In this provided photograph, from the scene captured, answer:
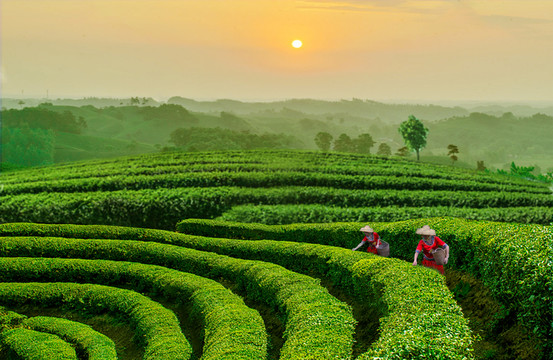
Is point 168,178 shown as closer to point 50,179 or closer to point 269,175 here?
A: point 269,175

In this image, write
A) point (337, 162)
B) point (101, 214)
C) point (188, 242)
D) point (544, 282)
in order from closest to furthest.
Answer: point (544, 282), point (188, 242), point (101, 214), point (337, 162)

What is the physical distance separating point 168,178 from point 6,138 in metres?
55.7

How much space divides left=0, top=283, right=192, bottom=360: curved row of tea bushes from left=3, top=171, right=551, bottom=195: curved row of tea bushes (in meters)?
13.6

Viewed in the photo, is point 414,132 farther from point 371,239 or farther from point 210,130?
point 210,130

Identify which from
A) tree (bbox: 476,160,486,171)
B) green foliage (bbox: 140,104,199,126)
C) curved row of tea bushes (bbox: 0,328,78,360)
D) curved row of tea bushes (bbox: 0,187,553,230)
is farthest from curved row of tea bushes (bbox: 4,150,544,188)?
green foliage (bbox: 140,104,199,126)

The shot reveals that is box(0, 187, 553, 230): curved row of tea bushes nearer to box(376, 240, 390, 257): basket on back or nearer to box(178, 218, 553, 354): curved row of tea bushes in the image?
box(178, 218, 553, 354): curved row of tea bushes

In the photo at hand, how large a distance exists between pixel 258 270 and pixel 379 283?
4300 mm

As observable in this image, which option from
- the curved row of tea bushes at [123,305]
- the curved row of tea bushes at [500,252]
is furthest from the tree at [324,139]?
the curved row of tea bushes at [123,305]

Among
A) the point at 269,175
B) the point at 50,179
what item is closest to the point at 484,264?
the point at 269,175

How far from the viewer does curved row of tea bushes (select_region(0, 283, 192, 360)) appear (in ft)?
32.3

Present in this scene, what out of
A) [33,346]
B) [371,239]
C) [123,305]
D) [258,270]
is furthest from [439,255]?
[33,346]

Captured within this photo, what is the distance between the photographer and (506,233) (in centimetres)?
1044

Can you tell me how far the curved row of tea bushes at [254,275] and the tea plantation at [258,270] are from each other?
0.17 ft

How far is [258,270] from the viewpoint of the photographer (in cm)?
1315
